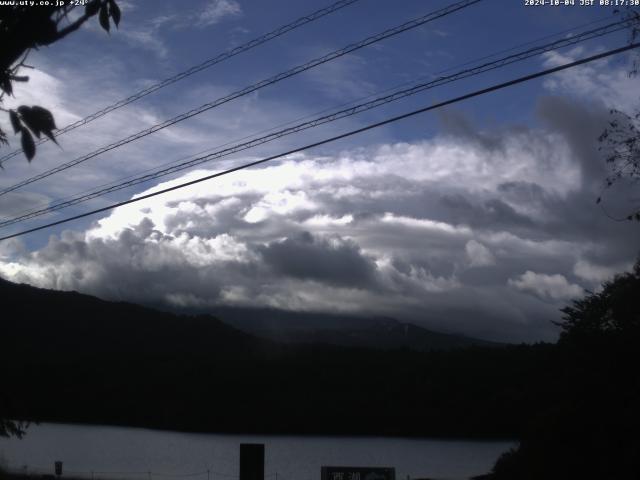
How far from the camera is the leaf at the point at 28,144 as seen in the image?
3.67 meters

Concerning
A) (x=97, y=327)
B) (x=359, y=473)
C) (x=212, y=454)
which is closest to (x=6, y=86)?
(x=359, y=473)

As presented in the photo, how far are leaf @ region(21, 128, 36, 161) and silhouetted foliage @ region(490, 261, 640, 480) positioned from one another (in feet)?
68.8

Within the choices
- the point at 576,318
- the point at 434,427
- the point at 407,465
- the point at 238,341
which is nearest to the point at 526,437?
the point at 576,318

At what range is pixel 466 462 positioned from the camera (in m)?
60.8

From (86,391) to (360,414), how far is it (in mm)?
34560

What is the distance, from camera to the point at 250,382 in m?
94.4

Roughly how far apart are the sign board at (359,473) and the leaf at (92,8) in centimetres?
1141

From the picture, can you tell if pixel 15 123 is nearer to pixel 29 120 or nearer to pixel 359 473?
pixel 29 120

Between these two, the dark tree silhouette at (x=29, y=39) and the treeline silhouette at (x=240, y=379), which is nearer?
the dark tree silhouette at (x=29, y=39)

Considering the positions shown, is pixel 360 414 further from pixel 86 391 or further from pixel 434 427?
pixel 86 391

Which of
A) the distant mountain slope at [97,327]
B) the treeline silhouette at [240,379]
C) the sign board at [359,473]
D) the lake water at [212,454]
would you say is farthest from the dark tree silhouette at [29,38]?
the distant mountain slope at [97,327]

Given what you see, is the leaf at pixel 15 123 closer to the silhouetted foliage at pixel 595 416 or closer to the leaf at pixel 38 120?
the leaf at pixel 38 120

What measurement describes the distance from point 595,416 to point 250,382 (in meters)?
73.8

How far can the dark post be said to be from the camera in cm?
1238
